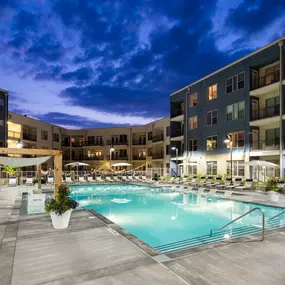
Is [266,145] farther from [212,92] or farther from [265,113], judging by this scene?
[212,92]

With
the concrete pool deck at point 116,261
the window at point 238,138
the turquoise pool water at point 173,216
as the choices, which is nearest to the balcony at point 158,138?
the window at point 238,138

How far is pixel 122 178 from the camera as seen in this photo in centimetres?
2847

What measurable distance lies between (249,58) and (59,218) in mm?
A: 22265

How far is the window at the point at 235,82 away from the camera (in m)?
23.9

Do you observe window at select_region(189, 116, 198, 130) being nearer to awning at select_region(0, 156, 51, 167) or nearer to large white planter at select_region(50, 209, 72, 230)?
awning at select_region(0, 156, 51, 167)

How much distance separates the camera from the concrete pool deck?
13.3 feet

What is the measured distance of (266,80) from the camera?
74.7 ft

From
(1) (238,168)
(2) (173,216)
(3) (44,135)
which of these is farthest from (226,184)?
(3) (44,135)

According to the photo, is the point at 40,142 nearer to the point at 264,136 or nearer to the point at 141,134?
the point at 141,134

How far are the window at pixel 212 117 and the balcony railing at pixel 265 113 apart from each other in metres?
4.28

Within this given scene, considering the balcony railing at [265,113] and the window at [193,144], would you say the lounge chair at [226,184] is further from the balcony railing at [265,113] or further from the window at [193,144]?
the window at [193,144]

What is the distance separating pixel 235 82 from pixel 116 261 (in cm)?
2338

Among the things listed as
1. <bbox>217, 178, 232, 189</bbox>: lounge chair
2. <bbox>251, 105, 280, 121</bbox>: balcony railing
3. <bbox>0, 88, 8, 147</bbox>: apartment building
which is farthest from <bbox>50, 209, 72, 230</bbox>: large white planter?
<bbox>0, 88, 8, 147</bbox>: apartment building

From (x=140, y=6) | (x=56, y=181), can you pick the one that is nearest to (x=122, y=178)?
(x=56, y=181)
